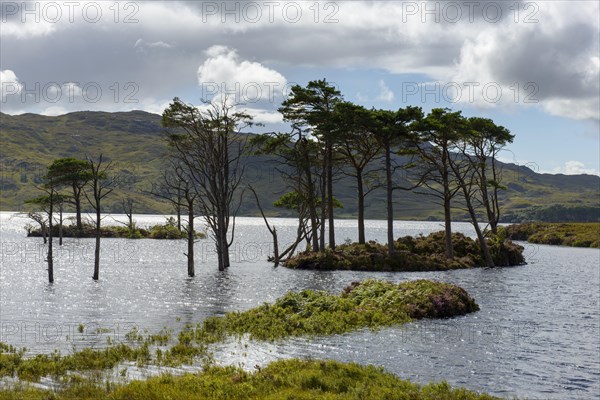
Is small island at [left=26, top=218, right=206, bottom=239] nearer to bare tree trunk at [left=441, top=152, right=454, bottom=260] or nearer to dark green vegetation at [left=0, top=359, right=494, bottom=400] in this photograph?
bare tree trunk at [left=441, top=152, right=454, bottom=260]

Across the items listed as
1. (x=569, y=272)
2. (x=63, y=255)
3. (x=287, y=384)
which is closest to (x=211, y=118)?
(x=63, y=255)

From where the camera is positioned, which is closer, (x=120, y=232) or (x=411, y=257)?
(x=411, y=257)

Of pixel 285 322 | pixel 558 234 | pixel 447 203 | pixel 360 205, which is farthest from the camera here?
pixel 558 234

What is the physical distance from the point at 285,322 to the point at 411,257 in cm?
4054

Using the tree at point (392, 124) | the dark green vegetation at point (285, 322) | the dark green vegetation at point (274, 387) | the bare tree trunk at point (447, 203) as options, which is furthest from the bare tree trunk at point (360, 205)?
the dark green vegetation at point (274, 387)

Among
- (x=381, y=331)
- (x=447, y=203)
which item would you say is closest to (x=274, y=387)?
(x=381, y=331)

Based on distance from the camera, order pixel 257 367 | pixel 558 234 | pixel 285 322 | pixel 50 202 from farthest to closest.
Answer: pixel 558 234 → pixel 50 202 → pixel 285 322 → pixel 257 367

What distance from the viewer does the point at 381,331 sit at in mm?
31422

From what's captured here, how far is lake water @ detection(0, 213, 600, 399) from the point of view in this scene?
2442cm

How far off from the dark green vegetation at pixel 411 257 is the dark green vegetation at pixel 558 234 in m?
57.6

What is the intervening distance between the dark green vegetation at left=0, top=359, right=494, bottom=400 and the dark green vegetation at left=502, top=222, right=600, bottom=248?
398 feet

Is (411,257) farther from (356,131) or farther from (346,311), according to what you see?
(346,311)

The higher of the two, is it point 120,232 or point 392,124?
point 392,124

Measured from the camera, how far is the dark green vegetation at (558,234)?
134250 millimetres
